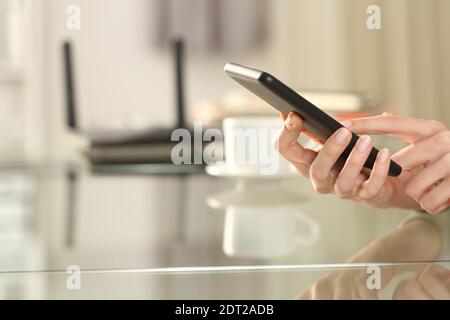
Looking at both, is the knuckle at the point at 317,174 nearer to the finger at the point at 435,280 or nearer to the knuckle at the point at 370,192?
the knuckle at the point at 370,192

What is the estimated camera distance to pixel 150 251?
18.1 inches

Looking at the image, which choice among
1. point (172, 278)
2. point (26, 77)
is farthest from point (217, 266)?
point (26, 77)

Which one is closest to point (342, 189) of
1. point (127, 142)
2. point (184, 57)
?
point (127, 142)

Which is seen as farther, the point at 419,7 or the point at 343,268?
the point at 419,7

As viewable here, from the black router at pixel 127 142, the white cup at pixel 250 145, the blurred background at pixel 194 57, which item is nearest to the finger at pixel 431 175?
the white cup at pixel 250 145

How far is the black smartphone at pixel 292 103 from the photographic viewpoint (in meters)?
0.38

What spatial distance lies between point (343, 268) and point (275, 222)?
165 millimetres

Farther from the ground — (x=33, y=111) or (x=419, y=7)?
(x=419, y=7)

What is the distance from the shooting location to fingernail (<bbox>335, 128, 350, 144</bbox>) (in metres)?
0.43

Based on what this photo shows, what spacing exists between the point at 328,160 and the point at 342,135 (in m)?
0.04

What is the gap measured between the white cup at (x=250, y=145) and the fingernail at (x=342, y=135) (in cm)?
25

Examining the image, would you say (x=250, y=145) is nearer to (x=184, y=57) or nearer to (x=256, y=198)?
(x=256, y=198)
